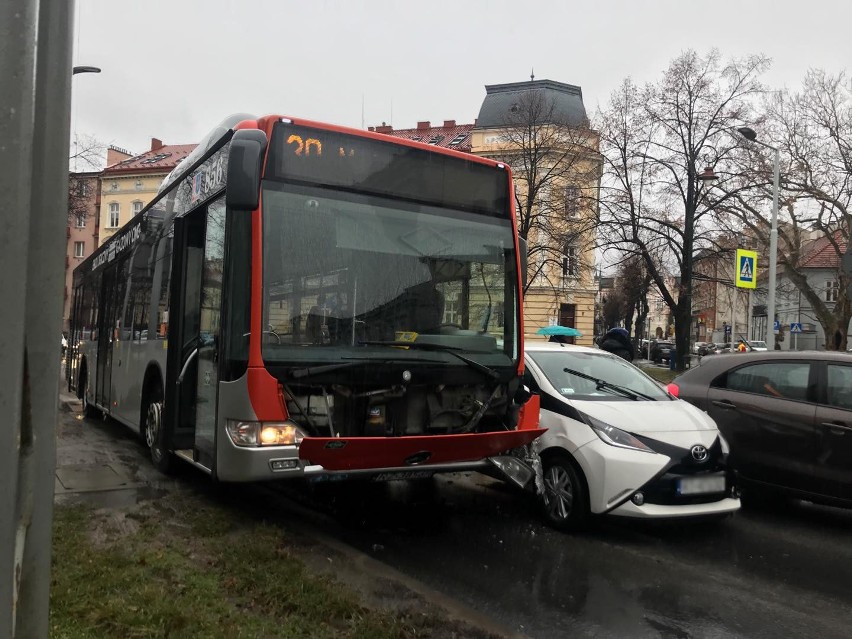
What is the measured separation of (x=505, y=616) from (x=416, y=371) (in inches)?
71.8

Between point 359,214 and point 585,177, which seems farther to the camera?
point 585,177

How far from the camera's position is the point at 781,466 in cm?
649

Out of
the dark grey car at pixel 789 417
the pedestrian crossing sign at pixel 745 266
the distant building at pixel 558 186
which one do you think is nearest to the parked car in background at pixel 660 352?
the distant building at pixel 558 186

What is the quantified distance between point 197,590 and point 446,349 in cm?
247

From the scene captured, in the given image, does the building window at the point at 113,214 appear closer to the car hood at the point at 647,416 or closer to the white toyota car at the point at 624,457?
the white toyota car at the point at 624,457

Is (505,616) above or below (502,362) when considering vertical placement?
below

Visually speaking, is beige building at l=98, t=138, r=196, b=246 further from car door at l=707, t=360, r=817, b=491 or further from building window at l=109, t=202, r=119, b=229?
car door at l=707, t=360, r=817, b=491

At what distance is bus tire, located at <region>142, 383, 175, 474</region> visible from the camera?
285 inches

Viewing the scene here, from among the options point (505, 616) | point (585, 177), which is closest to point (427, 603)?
point (505, 616)

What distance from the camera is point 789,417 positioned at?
6520 millimetres

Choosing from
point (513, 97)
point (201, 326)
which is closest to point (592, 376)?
point (201, 326)

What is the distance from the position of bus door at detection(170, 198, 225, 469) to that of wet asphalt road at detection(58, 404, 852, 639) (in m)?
0.95

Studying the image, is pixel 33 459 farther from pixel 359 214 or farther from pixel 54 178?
pixel 359 214

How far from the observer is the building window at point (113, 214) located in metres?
66.8
